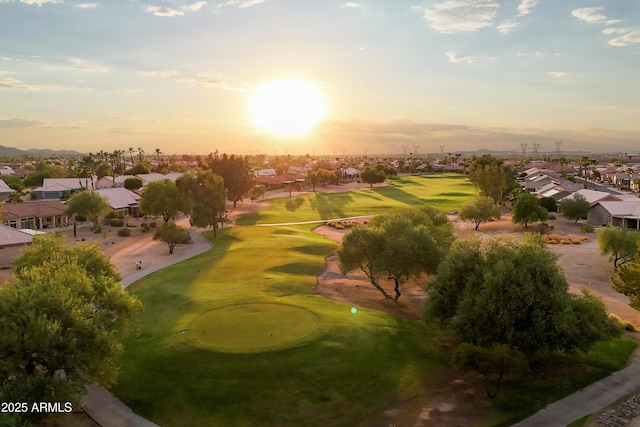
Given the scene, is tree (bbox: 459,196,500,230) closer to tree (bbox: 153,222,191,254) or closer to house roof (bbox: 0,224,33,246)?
tree (bbox: 153,222,191,254)

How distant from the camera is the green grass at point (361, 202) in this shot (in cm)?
10512

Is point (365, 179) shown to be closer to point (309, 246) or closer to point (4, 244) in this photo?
point (309, 246)

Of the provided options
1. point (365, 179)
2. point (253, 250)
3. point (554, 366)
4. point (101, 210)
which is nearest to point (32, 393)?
point (554, 366)

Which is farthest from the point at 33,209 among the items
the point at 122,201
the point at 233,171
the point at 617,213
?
the point at 617,213

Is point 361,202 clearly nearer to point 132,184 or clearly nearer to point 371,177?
point 371,177

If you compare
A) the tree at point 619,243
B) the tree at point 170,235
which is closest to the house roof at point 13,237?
the tree at point 170,235

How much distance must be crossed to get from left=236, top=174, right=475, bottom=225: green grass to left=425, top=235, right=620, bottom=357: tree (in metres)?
69.0

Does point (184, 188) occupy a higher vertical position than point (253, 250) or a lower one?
higher

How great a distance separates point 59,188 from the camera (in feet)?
400

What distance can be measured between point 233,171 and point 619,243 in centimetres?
8206

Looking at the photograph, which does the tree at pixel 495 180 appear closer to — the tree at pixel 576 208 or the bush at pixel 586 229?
the tree at pixel 576 208

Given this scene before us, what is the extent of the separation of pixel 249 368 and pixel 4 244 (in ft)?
150

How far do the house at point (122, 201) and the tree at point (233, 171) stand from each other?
19.6 m

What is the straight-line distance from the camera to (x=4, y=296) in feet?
78.2
